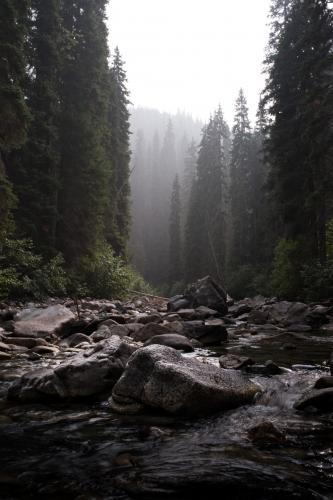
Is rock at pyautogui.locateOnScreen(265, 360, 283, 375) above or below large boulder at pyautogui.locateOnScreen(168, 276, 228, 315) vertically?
below

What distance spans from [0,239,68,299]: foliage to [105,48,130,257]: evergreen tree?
12.0 meters

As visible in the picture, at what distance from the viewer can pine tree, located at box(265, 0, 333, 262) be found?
15.4 meters

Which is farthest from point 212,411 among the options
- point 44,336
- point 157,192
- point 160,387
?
point 157,192

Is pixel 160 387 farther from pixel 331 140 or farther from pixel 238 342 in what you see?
pixel 331 140

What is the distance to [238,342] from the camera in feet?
30.0

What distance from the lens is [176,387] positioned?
4168 mm

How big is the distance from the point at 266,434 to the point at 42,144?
15.5 meters

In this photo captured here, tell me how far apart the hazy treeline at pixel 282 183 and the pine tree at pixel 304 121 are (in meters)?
0.04

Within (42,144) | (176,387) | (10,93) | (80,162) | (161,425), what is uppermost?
(42,144)

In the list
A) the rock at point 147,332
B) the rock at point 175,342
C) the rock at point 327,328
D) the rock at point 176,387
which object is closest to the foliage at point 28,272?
the rock at point 147,332

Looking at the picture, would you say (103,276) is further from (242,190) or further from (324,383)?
(242,190)

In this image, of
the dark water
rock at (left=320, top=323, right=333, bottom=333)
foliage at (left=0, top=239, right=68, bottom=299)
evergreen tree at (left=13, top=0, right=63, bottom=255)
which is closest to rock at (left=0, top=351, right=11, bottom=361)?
the dark water

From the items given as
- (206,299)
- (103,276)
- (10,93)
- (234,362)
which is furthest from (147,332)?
(103,276)

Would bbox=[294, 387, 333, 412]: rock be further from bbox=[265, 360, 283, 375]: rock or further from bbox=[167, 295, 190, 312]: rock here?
bbox=[167, 295, 190, 312]: rock
